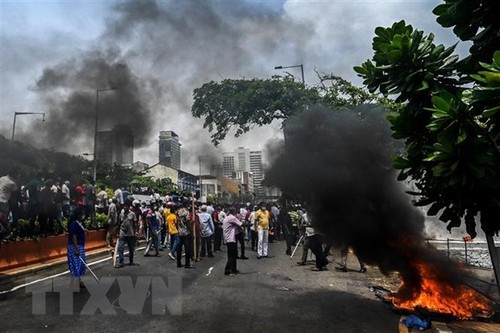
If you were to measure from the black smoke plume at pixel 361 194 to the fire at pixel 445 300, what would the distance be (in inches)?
10.7

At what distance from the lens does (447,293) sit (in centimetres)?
630

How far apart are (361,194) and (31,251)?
7.47 m

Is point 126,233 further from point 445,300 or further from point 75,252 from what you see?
point 445,300

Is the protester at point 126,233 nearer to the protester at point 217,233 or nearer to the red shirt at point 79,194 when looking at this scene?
the red shirt at point 79,194

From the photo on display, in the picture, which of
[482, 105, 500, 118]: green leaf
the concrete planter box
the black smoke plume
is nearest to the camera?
[482, 105, 500, 118]: green leaf

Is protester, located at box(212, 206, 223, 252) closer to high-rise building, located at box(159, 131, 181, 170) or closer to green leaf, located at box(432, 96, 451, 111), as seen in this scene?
high-rise building, located at box(159, 131, 181, 170)

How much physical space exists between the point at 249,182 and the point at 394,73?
82.7 metres

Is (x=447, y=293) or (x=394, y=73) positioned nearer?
(x=394, y=73)

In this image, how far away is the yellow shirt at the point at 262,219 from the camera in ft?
40.2

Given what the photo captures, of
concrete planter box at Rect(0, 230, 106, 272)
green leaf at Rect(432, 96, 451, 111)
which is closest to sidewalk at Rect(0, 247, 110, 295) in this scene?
concrete planter box at Rect(0, 230, 106, 272)

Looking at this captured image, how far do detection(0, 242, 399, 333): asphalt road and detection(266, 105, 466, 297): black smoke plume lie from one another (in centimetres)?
87

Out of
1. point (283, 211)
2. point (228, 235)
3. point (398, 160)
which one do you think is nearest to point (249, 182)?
point (283, 211)

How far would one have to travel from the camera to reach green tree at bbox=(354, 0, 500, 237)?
9.07 ft

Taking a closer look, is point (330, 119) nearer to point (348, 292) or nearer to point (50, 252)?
point (348, 292)
